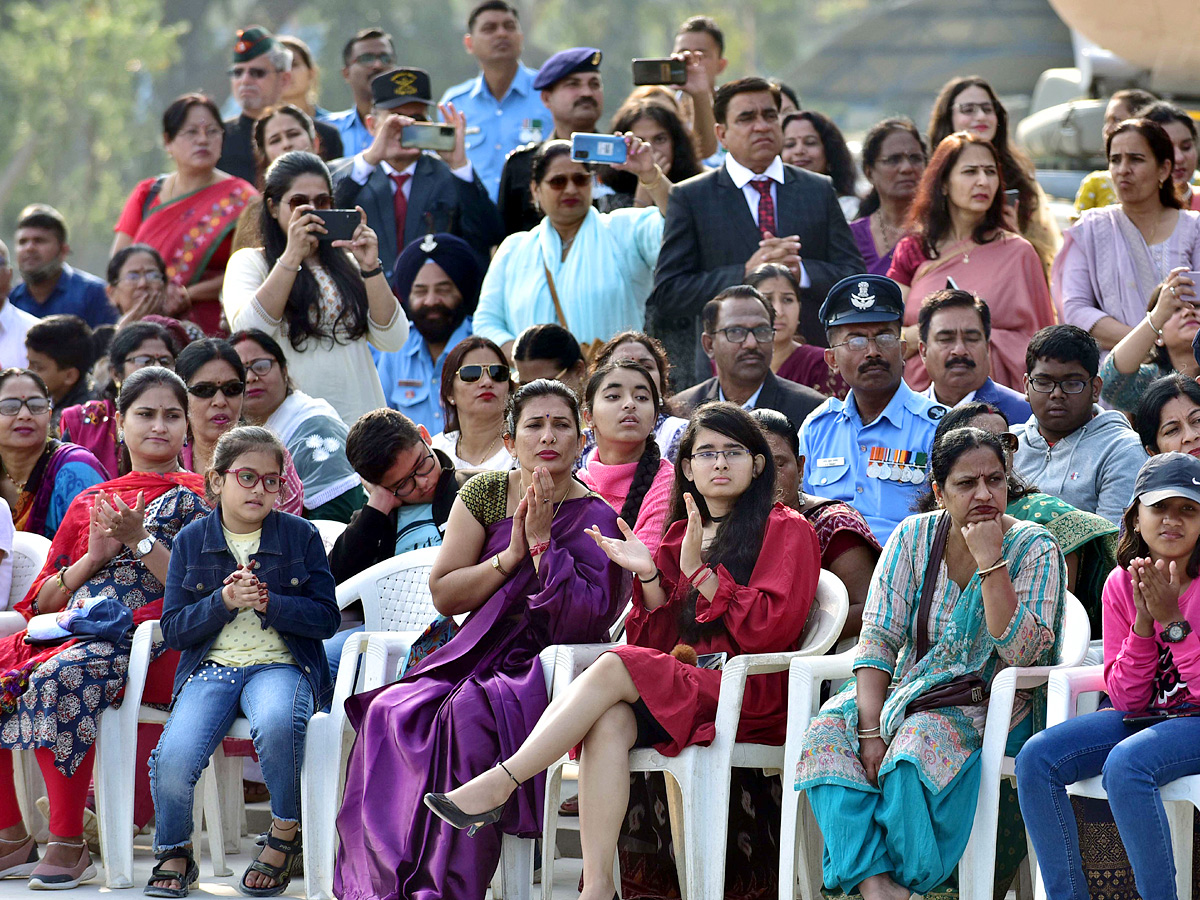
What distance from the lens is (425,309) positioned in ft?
24.6

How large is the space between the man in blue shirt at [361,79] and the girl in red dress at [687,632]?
16.3 ft

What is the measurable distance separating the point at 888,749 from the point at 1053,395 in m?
1.49

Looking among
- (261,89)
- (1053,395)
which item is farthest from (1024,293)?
(261,89)

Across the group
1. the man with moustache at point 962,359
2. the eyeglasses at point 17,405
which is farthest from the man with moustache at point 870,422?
the eyeglasses at point 17,405

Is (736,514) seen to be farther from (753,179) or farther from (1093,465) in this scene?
(753,179)

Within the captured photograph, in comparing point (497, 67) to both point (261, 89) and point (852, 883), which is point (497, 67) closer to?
point (261, 89)

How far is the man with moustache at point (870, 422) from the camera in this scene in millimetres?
5695

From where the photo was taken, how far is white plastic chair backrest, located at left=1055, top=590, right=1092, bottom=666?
4547 millimetres

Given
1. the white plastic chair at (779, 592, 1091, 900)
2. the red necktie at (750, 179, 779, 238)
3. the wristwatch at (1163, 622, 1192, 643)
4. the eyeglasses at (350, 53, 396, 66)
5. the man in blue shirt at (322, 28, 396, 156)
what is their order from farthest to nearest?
the eyeglasses at (350, 53, 396, 66)
the man in blue shirt at (322, 28, 396, 156)
the red necktie at (750, 179, 779, 238)
the white plastic chair at (779, 592, 1091, 900)
the wristwatch at (1163, 622, 1192, 643)

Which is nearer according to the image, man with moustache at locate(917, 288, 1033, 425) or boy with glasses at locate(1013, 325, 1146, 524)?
boy with glasses at locate(1013, 325, 1146, 524)

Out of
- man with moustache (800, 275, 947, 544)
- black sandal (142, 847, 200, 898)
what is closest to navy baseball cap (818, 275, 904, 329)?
man with moustache (800, 275, 947, 544)

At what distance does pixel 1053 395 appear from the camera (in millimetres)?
5375

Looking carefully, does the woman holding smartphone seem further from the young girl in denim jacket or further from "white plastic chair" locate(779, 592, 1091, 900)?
"white plastic chair" locate(779, 592, 1091, 900)

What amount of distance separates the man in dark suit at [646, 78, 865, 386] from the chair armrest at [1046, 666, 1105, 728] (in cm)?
287
